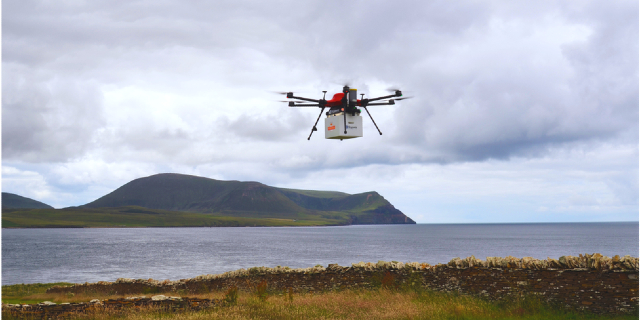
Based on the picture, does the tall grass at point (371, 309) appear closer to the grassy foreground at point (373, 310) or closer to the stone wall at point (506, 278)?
the grassy foreground at point (373, 310)

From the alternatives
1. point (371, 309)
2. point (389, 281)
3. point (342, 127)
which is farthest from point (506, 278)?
point (342, 127)

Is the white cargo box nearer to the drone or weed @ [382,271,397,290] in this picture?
the drone

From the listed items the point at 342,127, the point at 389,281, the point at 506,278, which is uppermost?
the point at 342,127

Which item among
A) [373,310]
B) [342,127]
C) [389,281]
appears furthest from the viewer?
[389,281]

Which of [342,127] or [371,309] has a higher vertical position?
[342,127]

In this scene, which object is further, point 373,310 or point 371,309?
point 371,309

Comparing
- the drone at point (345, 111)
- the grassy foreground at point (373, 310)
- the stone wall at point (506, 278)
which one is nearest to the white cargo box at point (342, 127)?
the drone at point (345, 111)

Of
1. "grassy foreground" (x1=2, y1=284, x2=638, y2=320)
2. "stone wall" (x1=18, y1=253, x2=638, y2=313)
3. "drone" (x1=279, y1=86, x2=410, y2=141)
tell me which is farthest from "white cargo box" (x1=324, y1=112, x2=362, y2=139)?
"stone wall" (x1=18, y1=253, x2=638, y2=313)

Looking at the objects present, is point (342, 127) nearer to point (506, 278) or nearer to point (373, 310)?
point (373, 310)

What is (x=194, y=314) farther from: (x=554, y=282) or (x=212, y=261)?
(x=212, y=261)
